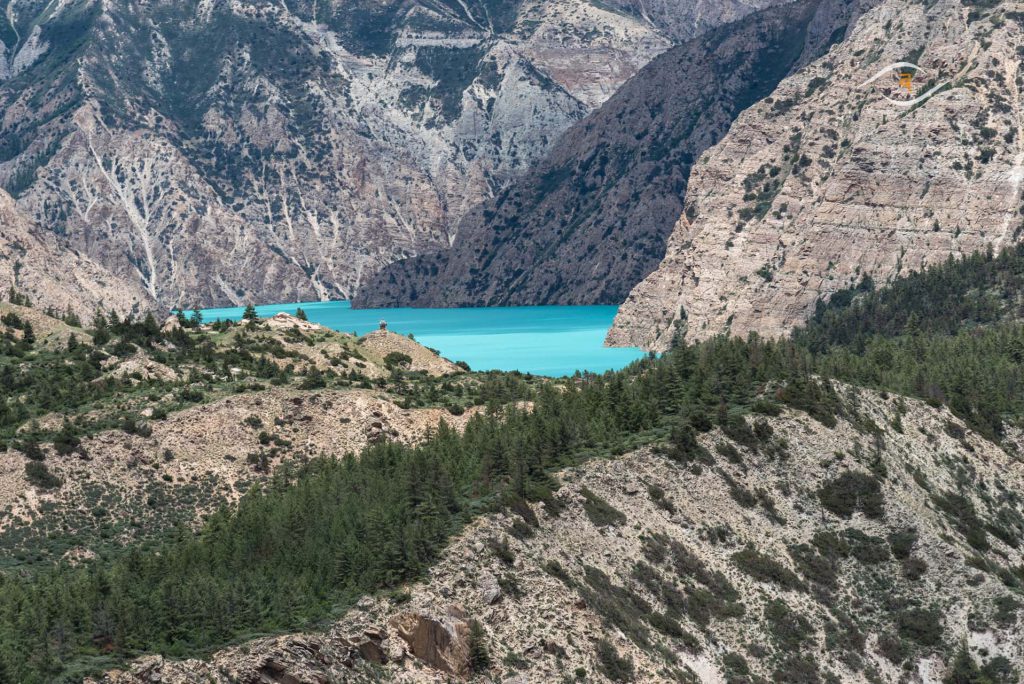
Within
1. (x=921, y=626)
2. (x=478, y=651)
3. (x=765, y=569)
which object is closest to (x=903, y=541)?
(x=921, y=626)

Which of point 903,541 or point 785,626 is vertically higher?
point 903,541

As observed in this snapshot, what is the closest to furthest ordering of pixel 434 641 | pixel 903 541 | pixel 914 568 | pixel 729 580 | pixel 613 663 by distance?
1. pixel 434 641
2. pixel 613 663
3. pixel 729 580
4. pixel 914 568
5. pixel 903 541

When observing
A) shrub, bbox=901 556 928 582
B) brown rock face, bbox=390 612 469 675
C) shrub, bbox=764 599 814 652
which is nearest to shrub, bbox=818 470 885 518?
shrub, bbox=901 556 928 582

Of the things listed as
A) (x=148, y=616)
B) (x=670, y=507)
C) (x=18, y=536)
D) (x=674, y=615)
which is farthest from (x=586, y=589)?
(x=18, y=536)

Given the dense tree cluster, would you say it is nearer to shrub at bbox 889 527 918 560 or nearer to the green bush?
shrub at bbox 889 527 918 560

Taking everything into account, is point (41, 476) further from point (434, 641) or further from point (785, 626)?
point (785, 626)

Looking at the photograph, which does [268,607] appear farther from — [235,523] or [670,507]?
[670,507]

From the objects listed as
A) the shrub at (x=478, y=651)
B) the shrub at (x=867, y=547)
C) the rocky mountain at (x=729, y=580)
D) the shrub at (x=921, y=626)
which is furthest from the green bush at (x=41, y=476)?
the shrub at (x=921, y=626)

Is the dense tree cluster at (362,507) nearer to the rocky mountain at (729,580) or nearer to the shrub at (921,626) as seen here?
the rocky mountain at (729,580)
